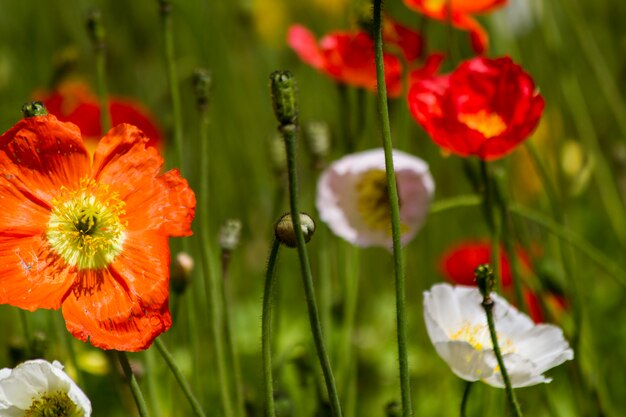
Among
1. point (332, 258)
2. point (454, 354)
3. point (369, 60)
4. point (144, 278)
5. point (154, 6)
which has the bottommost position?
point (454, 354)

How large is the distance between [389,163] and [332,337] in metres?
0.86

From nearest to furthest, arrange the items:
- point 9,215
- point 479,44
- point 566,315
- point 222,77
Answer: point 9,215, point 479,44, point 566,315, point 222,77

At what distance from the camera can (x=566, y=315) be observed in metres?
1.47

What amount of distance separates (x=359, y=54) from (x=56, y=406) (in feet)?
2.09

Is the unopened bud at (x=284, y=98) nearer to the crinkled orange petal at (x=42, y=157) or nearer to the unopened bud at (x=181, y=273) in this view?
the crinkled orange petal at (x=42, y=157)

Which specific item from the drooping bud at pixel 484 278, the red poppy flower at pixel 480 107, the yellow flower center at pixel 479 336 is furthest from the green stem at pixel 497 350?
the red poppy flower at pixel 480 107

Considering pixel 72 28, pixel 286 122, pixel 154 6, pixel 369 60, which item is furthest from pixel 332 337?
pixel 154 6

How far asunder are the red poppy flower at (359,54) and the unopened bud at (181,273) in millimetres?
351

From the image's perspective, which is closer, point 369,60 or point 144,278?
point 144,278

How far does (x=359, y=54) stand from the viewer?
1228 millimetres

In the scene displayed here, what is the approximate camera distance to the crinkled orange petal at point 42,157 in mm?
773

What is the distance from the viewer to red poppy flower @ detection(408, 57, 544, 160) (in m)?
0.94

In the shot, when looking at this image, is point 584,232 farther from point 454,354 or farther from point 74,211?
point 74,211

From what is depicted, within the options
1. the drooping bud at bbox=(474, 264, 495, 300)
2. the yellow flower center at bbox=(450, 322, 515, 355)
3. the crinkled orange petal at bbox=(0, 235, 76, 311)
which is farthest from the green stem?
the crinkled orange petal at bbox=(0, 235, 76, 311)
